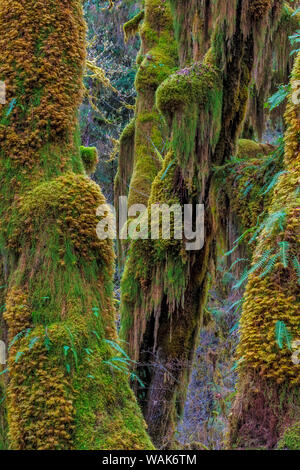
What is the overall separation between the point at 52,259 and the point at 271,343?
1459 mm

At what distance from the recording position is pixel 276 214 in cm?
316

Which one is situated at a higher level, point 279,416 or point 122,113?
point 122,113

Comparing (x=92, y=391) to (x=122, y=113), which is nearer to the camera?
(x=92, y=391)

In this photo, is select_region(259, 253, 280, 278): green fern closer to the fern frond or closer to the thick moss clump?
the fern frond

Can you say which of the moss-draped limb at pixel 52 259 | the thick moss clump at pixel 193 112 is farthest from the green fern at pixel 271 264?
the thick moss clump at pixel 193 112

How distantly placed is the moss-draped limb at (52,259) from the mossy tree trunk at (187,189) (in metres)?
2.52

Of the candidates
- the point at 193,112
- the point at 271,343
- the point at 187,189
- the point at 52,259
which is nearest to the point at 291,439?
the point at 271,343

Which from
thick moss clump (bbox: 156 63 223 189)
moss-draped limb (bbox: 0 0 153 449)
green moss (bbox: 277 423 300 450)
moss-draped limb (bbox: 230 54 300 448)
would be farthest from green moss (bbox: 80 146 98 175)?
green moss (bbox: 277 423 300 450)

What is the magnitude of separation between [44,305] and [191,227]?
347cm

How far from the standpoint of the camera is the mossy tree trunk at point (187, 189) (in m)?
6.41

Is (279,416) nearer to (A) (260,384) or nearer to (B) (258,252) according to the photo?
(A) (260,384)

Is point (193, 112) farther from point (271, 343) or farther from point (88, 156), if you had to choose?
point (271, 343)
